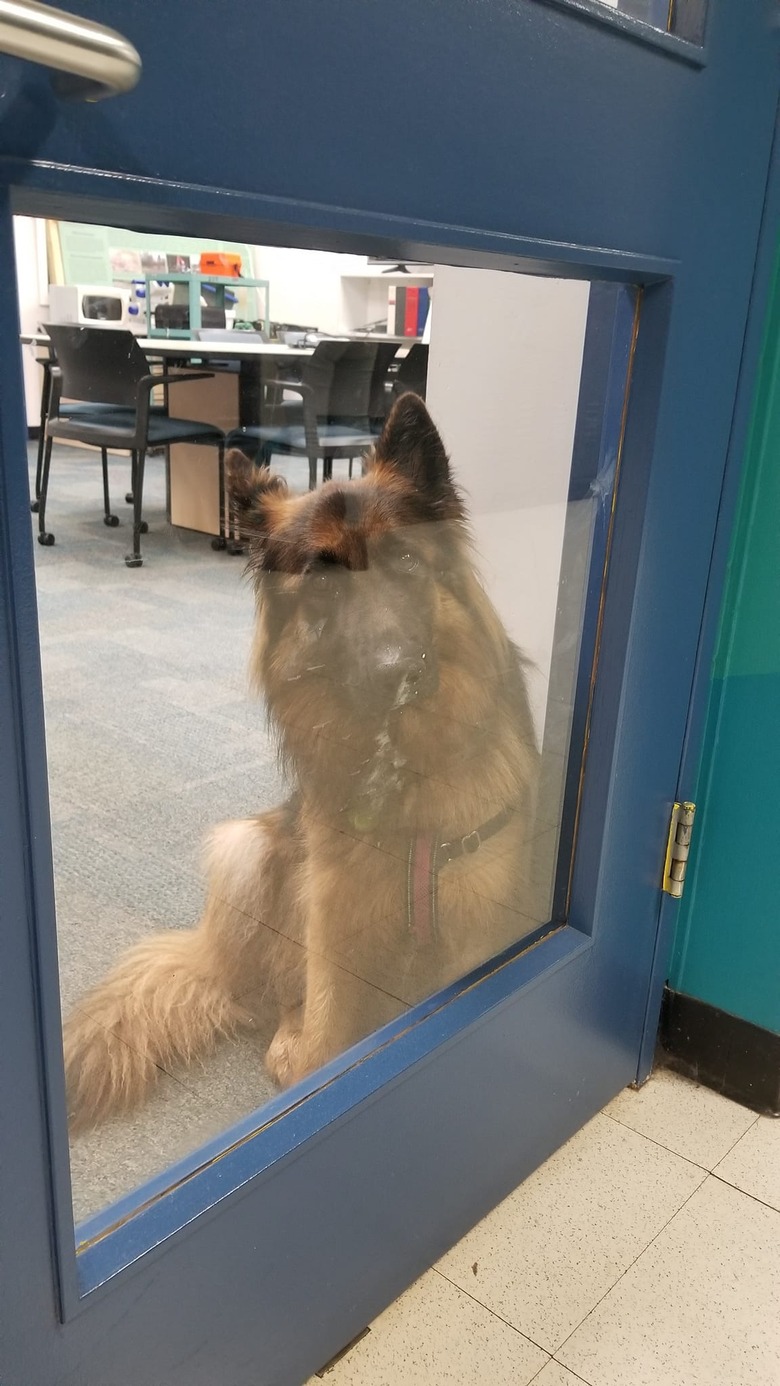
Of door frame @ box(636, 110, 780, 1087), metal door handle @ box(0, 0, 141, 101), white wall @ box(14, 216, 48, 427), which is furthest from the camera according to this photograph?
door frame @ box(636, 110, 780, 1087)

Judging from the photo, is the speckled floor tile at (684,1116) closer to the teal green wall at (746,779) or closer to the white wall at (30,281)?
the teal green wall at (746,779)

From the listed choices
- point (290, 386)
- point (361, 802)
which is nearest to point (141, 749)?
point (361, 802)

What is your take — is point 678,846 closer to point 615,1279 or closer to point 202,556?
point 615,1279

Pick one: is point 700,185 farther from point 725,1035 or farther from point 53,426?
point 725,1035

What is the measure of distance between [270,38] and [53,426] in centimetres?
29

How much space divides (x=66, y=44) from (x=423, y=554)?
2.60 feet

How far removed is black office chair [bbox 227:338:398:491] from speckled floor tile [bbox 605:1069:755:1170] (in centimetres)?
105

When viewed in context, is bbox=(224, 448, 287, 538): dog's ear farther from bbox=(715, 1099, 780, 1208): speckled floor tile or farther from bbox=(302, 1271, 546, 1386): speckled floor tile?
bbox=(715, 1099, 780, 1208): speckled floor tile

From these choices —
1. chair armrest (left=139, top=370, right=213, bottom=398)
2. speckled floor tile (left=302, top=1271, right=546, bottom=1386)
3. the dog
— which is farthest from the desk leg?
speckled floor tile (left=302, top=1271, right=546, bottom=1386)

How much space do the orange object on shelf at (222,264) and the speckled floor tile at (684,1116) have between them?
50.0 inches

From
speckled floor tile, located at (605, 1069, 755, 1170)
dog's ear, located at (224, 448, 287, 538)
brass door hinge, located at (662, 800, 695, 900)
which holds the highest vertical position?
dog's ear, located at (224, 448, 287, 538)

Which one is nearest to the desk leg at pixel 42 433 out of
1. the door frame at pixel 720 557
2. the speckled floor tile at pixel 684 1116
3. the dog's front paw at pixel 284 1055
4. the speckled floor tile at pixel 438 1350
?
the dog's front paw at pixel 284 1055

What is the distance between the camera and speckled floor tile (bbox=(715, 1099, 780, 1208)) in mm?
1343

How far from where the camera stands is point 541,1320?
1.14m
